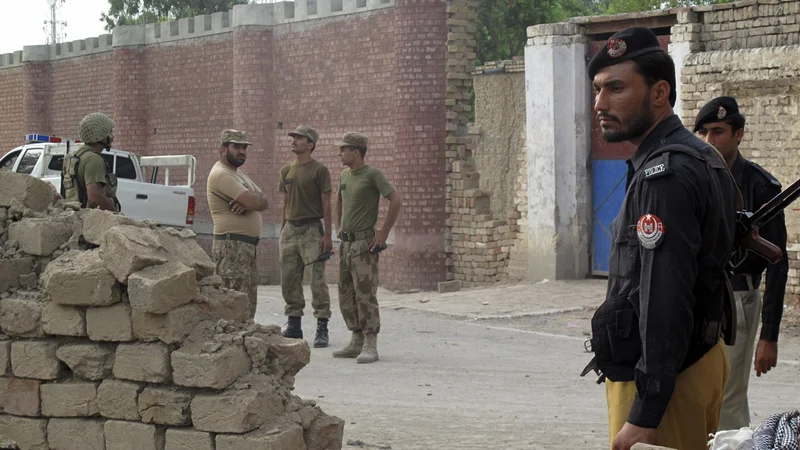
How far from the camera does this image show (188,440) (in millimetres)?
5074

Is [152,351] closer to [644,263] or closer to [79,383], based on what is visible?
[79,383]

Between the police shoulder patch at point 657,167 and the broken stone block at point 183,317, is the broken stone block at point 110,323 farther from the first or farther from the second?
the police shoulder patch at point 657,167

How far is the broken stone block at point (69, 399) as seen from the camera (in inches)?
213

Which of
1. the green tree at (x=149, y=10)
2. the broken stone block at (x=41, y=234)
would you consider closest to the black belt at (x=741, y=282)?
the broken stone block at (x=41, y=234)

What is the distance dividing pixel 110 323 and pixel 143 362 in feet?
0.91

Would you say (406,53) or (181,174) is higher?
(406,53)

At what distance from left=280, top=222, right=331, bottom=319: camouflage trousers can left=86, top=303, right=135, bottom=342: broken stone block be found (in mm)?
4191

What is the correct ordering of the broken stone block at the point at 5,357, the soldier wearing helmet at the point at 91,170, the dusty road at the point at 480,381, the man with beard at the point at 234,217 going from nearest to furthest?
the broken stone block at the point at 5,357
the dusty road at the point at 480,381
the soldier wearing helmet at the point at 91,170
the man with beard at the point at 234,217

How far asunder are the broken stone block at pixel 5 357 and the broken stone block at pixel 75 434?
1.33 ft

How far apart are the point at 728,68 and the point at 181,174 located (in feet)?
39.6

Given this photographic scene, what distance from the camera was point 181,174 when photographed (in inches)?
810

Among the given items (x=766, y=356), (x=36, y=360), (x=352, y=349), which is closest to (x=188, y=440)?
(x=36, y=360)

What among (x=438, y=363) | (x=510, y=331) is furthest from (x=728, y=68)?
(x=438, y=363)

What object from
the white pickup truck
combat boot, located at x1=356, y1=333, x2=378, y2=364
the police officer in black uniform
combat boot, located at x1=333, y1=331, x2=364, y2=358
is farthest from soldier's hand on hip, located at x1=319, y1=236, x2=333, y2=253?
the white pickup truck
